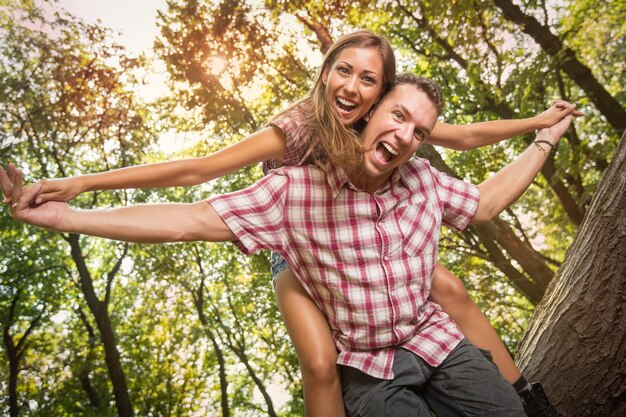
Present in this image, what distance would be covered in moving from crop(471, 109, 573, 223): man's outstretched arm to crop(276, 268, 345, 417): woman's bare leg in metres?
0.97

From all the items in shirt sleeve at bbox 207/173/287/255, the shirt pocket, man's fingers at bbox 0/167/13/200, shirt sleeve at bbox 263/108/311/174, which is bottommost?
the shirt pocket

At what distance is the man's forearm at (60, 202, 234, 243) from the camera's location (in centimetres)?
168

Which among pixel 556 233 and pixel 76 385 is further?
pixel 76 385

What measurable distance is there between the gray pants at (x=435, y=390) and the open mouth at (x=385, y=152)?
0.83 metres

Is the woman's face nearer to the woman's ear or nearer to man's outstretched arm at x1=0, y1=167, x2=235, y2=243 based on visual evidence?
the woman's ear

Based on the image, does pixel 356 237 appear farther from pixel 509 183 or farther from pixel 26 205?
pixel 26 205

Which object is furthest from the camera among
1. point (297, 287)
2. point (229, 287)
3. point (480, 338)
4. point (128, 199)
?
point (229, 287)

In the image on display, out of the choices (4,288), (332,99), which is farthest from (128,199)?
(332,99)

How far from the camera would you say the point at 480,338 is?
2.44m

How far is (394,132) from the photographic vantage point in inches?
83.8

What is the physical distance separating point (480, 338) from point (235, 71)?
1205 cm

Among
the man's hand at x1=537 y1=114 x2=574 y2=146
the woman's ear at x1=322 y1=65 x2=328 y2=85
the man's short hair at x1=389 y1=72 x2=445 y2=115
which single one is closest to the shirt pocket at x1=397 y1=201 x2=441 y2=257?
the man's short hair at x1=389 y1=72 x2=445 y2=115

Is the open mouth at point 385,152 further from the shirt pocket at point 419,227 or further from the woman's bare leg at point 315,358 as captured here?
the woman's bare leg at point 315,358

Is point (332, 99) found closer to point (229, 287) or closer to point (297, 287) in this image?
point (297, 287)
